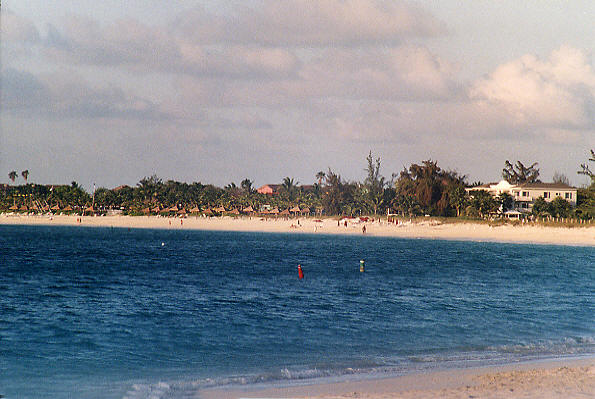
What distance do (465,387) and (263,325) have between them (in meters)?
12.2

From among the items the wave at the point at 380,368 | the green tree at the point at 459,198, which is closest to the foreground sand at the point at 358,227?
the green tree at the point at 459,198

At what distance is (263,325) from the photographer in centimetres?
2597

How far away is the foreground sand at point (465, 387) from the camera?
1416 centimetres

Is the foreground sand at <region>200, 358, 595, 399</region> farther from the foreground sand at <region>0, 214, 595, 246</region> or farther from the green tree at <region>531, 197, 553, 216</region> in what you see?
the green tree at <region>531, 197, 553, 216</region>

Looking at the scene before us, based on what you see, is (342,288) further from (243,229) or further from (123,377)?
(243,229)

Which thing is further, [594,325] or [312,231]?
[312,231]

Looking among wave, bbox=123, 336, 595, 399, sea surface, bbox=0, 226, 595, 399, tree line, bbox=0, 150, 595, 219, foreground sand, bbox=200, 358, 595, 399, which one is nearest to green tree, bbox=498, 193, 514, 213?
tree line, bbox=0, 150, 595, 219

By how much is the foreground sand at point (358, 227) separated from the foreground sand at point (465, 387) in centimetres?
8183

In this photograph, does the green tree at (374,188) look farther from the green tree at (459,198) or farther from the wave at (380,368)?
the wave at (380,368)

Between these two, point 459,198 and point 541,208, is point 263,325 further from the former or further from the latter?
point 459,198

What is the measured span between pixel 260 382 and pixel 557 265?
50.0 metres

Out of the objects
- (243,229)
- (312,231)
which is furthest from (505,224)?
(243,229)

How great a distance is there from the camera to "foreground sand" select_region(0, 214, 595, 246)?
98938 millimetres

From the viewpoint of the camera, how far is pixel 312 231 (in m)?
146
